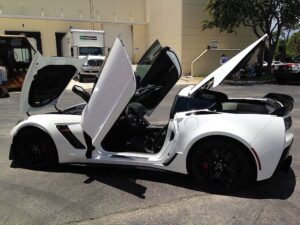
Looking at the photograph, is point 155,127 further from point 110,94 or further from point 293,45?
point 293,45

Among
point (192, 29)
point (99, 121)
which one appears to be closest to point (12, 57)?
point (192, 29)

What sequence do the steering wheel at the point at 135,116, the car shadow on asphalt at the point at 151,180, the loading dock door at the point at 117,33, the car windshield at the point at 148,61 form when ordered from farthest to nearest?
the loading dock door at the point at 117,33 → the car windshield at the point at 148,61 → the steering wheel at the point at 135,116 → the car shadow on asphalt at the point at 151,180

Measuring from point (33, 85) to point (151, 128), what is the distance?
5.63 feet

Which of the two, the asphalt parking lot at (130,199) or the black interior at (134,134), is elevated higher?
the black interior at (134,134)

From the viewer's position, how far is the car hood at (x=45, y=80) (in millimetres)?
5242

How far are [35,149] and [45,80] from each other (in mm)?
972

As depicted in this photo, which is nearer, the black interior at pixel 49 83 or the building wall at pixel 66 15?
the black interior at pixel 49 83

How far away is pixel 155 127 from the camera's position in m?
5.53

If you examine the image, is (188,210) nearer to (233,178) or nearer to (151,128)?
(233,178)

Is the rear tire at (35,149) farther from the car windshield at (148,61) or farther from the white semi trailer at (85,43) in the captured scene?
the white semi trailer at (85,43)

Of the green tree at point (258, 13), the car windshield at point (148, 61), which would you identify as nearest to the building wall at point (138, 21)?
the green tree at point (258, 13)

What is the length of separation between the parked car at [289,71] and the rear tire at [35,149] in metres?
16.9

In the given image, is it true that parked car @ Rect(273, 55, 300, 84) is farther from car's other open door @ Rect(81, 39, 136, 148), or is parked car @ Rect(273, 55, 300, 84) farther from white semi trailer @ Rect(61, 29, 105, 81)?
car's other open door @ Rect(81, 39, 136, 148)

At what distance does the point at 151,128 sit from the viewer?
545 centimetres
